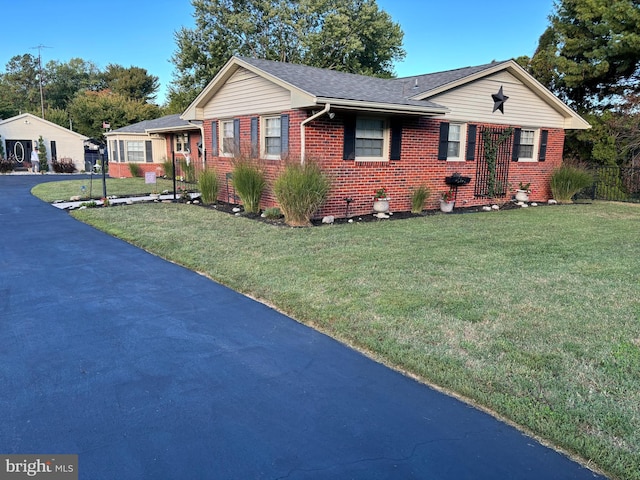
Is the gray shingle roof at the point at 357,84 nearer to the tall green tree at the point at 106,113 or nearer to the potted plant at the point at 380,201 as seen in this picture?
the potted plant at the point at 380,201

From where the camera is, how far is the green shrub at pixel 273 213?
1006cm

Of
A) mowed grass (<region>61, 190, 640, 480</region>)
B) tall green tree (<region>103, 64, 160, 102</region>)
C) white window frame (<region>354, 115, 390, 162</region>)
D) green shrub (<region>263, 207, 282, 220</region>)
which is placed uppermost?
tall green tree (<region>103, 64, 160, 102</region>)

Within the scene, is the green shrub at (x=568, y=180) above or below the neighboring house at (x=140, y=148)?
below

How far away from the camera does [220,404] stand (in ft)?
9.61

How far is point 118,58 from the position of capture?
1825 inches

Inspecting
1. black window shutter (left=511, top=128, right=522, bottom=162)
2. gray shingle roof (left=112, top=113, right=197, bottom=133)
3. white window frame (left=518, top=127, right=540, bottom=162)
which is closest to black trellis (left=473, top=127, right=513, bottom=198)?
black window shutter (left=511, top=128, right=522, bottom=162)

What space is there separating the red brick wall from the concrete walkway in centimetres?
577

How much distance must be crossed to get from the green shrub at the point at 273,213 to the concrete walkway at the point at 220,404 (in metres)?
5.31

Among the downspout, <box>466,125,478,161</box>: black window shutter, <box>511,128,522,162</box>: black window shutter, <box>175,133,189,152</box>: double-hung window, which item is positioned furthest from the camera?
<box>175,133,189,152</box>: double-hung window

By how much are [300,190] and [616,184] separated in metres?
13.4

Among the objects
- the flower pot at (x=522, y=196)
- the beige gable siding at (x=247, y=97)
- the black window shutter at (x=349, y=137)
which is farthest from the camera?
the flower pot at (x=522, y=196)

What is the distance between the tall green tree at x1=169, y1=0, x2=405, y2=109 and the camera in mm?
29266

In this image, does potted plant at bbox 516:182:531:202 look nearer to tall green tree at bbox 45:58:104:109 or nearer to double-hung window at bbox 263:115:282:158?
double-hung window at bbox 263:115:282:158

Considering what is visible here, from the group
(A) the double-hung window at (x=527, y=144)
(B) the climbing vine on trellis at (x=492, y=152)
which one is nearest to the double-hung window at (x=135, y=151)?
(B) the climbing vine on trellis at (x=492, y=152)
